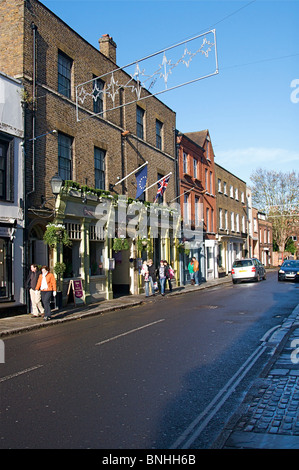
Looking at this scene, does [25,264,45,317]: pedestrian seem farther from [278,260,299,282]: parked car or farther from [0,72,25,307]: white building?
[278,260,299,282]: parked car

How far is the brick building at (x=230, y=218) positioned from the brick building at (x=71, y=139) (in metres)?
18.2

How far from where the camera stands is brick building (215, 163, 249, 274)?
39.4 metres

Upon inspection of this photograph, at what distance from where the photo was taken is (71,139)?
17125 millimetres

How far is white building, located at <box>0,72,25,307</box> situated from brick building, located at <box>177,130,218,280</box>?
15548mm

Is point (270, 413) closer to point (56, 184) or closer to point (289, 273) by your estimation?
point (56, 184)

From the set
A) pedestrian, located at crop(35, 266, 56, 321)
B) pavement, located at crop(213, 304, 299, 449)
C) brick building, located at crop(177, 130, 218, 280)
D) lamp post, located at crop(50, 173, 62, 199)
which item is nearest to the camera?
pavement, located at crop(213, 304, 299, 449)

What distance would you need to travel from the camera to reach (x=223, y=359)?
7.25 m

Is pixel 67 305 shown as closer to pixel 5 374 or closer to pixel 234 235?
pixel 5 374

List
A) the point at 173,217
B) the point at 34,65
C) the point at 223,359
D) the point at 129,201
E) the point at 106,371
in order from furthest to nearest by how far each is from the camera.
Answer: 1. the point at 173,217
2. the point at 129,201
3. the point at 34,65
4. the point at 223,359
5. the point at 106,371

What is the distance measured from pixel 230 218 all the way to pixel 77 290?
28.9 meters

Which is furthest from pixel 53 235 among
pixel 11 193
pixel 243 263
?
pixel 243 263

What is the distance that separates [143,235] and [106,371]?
1592 cm

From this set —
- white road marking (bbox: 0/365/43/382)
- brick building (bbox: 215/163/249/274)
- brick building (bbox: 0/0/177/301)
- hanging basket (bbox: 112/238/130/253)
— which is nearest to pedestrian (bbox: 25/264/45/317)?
brick building (bbox: 0/0/177/301)

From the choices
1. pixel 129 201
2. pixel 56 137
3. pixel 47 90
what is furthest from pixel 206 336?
pixel 129 201
